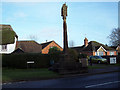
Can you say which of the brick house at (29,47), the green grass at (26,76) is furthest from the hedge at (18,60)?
the brick house at (29,47)

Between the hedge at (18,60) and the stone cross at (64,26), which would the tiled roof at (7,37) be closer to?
the hedge at (18,60)

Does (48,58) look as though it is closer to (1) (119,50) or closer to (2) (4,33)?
(2) (4,33)

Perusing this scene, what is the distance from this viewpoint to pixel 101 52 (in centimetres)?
4938

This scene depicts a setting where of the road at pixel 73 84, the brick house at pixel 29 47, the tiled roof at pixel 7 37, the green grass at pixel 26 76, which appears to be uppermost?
the tiled roof at pixel 7 37

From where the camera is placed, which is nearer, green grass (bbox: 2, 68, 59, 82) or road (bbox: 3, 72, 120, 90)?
road (bbox: 3, 72, 120, 90)

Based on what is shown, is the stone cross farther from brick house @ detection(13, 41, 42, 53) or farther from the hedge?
brick house @ detection(13, 41, 42, 53)

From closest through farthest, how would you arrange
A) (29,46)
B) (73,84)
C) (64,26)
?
(73,84) < (64,26) < (29,46)

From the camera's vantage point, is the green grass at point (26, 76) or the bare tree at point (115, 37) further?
the bare tree at point (115, 37)

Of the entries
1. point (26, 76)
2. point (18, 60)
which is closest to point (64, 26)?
point (26, 76)

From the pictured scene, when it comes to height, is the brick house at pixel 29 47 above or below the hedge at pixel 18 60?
above

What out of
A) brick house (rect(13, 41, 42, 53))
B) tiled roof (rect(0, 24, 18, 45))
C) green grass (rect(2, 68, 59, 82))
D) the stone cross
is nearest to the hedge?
green grass (rect(2, 68, 59, 82))

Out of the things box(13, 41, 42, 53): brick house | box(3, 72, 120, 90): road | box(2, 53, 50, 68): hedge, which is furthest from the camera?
box(13, 41, 42, 53): brick house

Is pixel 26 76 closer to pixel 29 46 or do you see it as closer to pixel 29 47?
pixel 29 47

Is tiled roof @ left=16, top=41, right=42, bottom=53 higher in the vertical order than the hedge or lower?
higher
